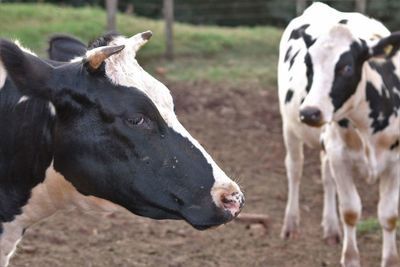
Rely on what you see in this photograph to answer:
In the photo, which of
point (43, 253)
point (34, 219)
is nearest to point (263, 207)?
point (43, 253)

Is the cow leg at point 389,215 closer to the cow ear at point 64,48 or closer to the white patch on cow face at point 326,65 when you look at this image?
the white patch on cow face at point 326,65

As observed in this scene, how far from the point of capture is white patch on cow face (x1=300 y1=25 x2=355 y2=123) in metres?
5.68

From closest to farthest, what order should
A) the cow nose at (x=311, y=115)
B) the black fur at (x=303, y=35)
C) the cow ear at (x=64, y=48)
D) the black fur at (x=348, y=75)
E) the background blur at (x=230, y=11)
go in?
the cow ear at (x=64, y=48), the cow nose at (x=311, y=115), the black fur at (x=348, y=75), the black fur at (x=303, y=35), the background blur at (x=230, y=11)

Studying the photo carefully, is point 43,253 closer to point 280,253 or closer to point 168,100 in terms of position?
point 280,253

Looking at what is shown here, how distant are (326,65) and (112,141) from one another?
111 inches

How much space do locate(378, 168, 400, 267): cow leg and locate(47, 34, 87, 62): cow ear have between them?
2.99m

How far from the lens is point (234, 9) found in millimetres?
19328

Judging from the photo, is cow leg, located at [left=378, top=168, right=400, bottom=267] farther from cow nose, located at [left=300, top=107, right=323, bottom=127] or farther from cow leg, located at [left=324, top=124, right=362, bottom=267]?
cow nose, located at [left=300, top=107, right=323, bottom=127]

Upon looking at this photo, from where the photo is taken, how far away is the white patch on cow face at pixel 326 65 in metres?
5.68

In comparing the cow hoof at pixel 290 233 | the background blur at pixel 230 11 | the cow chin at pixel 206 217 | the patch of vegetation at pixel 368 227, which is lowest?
the background blur at pixel 230 11

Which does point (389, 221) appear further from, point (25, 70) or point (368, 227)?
point (25, 70)

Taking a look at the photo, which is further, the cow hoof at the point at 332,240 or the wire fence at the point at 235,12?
the wire fence at the point at 235,12

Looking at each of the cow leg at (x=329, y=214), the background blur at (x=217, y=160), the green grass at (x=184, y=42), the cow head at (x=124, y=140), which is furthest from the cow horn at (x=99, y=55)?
the green grass at (x=184, y=42)

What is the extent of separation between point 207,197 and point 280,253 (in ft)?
10.5
